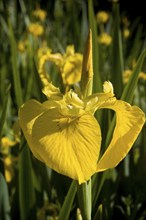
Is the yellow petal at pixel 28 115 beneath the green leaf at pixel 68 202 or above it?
above

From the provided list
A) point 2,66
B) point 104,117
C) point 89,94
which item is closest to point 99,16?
point 2,66

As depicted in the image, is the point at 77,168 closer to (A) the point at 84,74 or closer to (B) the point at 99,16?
(A) the point at 84,74

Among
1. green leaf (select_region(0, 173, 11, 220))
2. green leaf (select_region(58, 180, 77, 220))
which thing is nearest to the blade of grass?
green leaf (select_region(58, 180, 77, 220))

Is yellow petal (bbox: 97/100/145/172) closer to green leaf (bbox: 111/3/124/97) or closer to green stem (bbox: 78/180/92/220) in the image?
green stem (bbox: 78/180/92/220)

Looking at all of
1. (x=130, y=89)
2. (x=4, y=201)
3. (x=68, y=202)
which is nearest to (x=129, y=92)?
(x=130, y=89)

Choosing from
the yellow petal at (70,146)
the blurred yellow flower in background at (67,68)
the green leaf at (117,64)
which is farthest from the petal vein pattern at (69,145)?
the green leaf at (117,64)

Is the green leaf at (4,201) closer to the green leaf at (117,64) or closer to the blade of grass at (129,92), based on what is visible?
the blade of grass at (129,92)

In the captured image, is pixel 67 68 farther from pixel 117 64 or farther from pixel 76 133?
pixel 76 133

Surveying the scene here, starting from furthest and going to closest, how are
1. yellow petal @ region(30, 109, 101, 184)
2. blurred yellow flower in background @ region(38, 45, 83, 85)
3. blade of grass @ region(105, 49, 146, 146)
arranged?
blurred yellow flower in background @ region(38, 45, 83, 85)
blade of grass @ region(105, 49, 146, 146)
yellow petal @ region(30, 109, 101, 184)
